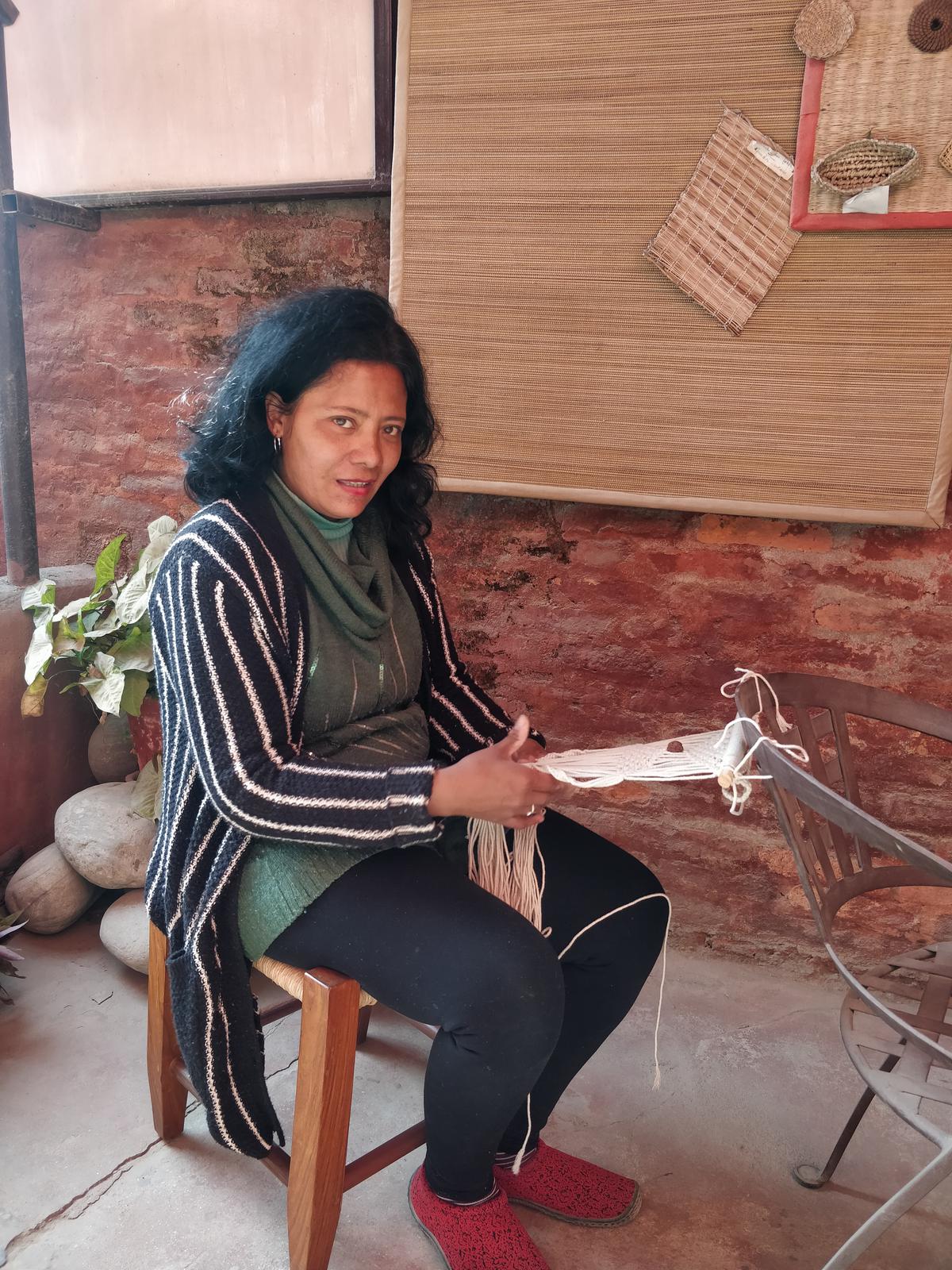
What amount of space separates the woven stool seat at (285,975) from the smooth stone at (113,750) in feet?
3.94

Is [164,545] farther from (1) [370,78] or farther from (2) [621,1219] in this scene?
(2) [621,1219]

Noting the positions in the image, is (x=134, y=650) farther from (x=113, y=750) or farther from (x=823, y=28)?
(x=823, y=28)

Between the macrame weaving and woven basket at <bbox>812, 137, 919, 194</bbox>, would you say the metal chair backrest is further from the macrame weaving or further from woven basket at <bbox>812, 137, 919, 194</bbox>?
woven basket at <bbox>812, 137, 919, 194</bbox>

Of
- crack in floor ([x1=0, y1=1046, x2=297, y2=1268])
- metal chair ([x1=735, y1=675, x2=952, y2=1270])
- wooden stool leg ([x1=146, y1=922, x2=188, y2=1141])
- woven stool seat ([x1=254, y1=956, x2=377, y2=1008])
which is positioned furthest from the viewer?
wooden stool leg ([x1=146, y1=922, x2=188, y2=1141])

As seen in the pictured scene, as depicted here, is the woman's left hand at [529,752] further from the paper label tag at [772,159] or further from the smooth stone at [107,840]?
the paper label tag at [772,159]

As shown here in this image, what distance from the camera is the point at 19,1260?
141cm

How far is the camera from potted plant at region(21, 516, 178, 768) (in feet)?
7.09

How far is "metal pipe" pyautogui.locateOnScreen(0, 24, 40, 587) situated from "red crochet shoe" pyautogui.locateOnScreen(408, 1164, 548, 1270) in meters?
1.75

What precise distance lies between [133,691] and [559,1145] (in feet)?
4.28

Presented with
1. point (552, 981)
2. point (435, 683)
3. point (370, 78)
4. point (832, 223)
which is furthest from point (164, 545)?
point (832, 223)

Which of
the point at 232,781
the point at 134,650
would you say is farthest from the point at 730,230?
the point at 134,650

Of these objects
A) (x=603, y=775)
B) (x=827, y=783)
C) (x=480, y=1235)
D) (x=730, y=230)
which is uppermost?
(x=730, y=230)

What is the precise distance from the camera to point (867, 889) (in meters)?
1.46

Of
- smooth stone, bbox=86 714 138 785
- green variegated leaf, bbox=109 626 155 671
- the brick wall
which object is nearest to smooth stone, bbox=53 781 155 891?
smooth stone, bbox=86 714 138 785
